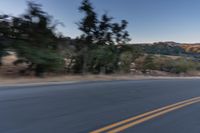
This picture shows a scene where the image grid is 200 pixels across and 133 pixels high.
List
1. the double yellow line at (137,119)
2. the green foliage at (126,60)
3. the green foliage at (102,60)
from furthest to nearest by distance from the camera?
the green foliage at (126,60) → the green foliage at (102,60) → the double yellow line at (137,119)

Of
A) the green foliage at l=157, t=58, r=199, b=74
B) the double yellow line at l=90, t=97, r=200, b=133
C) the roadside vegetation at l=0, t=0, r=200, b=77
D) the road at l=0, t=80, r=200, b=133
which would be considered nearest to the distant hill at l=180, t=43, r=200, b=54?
the green foliage at l=157, t=58, r=199, b=74

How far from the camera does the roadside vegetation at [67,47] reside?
2102cm

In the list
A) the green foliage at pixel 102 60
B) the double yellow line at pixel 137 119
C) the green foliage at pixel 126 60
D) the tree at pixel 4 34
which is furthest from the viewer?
the green foliage at pixel 126 60

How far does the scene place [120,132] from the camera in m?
7.66

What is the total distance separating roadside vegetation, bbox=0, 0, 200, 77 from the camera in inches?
827

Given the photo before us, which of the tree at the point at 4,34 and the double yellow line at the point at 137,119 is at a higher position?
the tree at the point at 4,34

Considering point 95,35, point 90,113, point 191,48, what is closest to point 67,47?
point 95,35

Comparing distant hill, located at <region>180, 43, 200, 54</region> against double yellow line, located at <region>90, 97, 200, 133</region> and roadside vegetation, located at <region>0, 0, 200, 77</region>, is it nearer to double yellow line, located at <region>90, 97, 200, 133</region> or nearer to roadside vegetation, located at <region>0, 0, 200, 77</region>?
roadside vegetation, located at <region>0, 0, 200, 77</region>

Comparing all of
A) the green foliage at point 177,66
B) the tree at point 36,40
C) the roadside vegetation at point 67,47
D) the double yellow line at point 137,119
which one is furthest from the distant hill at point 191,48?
the double yellow line at point 137,119

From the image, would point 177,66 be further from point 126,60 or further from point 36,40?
point 36,40

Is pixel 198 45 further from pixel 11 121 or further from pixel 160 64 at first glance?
pixel 11 121

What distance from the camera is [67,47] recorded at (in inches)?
964

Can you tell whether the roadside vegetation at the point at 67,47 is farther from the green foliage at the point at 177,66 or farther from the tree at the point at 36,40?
the green foliage at the point at 177,66

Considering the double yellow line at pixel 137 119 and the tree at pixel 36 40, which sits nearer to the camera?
the double yellow line at pixel 137 119
